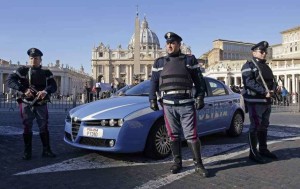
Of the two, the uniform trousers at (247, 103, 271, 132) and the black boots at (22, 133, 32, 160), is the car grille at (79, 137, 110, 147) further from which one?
the uniform trousers at (247, 103, 271, 132)

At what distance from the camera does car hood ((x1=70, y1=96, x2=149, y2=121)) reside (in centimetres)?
553

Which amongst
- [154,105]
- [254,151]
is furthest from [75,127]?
[254,151]

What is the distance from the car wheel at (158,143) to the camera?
18.5 ft

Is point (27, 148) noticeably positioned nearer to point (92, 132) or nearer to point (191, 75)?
point (92, 132)

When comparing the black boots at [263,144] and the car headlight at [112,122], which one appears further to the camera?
the black boots at [263,144]

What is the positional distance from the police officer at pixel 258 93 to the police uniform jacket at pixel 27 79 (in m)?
3.16

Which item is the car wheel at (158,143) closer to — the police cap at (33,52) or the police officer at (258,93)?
the police officer at (258,93)

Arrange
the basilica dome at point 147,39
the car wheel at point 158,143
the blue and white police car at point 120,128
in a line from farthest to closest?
1. the basilica dome at point 147,39
2. the car wheel at point 158,143
3. the blue and white police car at point 120,128

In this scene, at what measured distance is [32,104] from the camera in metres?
5.88

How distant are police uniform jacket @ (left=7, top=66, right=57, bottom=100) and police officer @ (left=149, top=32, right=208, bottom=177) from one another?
2013 millimetres

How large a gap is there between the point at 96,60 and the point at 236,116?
137 m

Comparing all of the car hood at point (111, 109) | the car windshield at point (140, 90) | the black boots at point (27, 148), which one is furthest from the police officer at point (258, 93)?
the black boots at point (27, 148)

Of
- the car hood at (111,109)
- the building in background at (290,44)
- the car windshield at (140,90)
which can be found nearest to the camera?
the car hood at (111,109)

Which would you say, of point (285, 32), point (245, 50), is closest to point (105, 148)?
point (285, 32)
